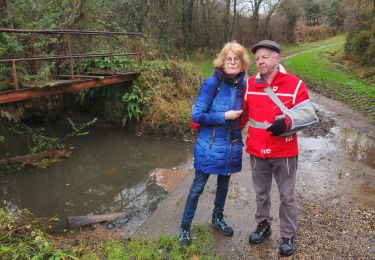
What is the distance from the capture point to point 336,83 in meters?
16.8

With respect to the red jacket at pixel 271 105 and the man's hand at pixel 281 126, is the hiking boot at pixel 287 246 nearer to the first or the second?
the red jacket at pixel 271 105

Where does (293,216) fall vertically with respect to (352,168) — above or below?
above

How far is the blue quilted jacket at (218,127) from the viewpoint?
146 inches

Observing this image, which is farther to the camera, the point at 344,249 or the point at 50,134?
the point at 50,134

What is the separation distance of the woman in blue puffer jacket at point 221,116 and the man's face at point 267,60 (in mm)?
205

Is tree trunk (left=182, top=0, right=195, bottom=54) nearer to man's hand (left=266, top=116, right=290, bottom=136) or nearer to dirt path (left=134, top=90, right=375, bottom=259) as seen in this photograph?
dirt path (left=134, top=90, right=375, bottom=259)

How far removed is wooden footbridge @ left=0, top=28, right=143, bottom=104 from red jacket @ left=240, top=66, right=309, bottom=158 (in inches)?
194

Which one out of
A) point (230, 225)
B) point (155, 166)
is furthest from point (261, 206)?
point (155, 166)

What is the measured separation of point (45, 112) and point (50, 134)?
4.34 feet

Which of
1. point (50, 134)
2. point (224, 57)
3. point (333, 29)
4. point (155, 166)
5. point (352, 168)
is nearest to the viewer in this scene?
point (224, 57)

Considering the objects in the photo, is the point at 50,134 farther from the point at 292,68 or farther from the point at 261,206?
the point at 292,68

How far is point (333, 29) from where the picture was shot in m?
45.9

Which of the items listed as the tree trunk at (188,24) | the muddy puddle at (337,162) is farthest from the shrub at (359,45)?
the muddy puddle at (337,162)

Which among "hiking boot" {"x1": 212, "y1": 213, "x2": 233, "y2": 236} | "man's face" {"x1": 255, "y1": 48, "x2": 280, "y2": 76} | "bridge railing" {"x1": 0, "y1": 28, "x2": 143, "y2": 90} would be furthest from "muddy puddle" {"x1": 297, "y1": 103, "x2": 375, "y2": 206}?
"bridge railing" {"x1": 0, "y1": 28, "x2": 143, "y2": 90}
